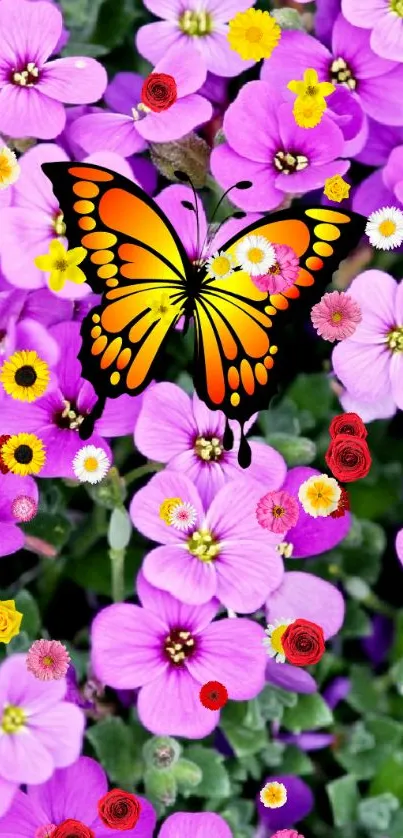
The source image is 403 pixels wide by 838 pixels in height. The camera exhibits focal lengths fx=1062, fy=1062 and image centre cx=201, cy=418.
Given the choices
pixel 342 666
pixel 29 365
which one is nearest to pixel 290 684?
pixel 342 666

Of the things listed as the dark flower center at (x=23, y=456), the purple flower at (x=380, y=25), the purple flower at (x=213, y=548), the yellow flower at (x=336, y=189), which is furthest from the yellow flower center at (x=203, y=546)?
the purple flower at (x=380, y=25)

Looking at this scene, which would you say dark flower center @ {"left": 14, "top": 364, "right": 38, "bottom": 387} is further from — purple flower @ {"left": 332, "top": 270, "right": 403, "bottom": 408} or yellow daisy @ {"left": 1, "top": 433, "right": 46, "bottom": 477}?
purple flower @ {"left": 332, "top": 270, "right": 403, "bottom": 408}

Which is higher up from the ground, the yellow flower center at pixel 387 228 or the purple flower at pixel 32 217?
the yellow flower center at pixel 387 228

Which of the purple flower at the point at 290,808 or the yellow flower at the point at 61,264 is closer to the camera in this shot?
the yellow flower at the point at 61,264

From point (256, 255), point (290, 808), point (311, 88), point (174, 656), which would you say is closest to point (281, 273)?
point (256, 255)

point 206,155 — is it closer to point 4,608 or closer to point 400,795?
point 4,608

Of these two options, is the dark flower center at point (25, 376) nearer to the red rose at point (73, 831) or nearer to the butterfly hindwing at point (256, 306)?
the butterfly hindwing at point (256, 306)

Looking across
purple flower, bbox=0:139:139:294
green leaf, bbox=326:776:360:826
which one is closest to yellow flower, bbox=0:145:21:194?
purple flower, bbox=0:139:139:294

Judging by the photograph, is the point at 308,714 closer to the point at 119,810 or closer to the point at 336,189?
the point at 119,810
